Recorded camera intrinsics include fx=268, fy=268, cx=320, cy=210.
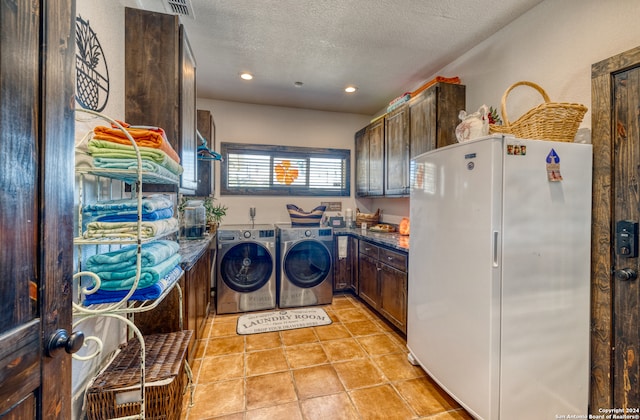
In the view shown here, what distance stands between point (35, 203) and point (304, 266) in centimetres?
281

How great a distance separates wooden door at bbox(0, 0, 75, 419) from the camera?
1.66 feet

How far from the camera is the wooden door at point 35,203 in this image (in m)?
0.51

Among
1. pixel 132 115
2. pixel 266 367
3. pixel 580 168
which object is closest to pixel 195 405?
pixel 266 367

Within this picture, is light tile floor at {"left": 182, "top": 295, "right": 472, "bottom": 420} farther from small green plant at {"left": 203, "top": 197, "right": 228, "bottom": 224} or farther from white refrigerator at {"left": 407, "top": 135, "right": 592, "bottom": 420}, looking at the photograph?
small green plant at {"left": 203, "top": 197, "right": 228, "bottom": 224}

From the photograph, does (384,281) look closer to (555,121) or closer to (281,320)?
(281,320)

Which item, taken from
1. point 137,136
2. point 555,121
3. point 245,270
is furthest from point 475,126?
point 245,270

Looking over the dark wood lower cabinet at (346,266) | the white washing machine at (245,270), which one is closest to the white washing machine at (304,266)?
the white washing machine at (245,270)

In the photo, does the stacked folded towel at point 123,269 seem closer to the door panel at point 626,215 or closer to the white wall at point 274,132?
the door panel at point 626,215

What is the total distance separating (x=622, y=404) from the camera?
1.43 m

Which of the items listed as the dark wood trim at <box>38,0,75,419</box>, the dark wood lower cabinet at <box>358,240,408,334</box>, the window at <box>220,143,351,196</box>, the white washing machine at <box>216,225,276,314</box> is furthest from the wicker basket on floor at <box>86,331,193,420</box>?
the window at <box>220,143,351,196</box>

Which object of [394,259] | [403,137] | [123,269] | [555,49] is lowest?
[394,259]

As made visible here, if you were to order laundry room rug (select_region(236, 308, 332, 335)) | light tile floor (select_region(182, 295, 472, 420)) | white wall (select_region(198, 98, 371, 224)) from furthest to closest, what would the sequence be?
1. white wall (select_region(198, 98, 371, 224))
2. laundry room rug (select_region(236, 308, 332, 335))
3. light tile floor (select_region(182, 295, 472, 420))

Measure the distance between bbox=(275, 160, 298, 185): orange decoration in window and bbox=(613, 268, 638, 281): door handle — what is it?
3.35 m

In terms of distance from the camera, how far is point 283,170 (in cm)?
396
